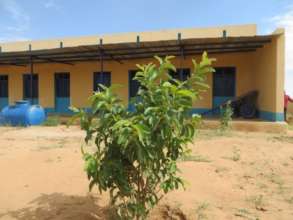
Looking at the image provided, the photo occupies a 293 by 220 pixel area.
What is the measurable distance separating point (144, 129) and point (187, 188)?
2.15 m

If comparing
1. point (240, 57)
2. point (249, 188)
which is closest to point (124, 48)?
point (240, 57)

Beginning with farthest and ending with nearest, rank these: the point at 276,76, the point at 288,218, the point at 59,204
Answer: the point at 276,76, the point at 59,204, the point at 288,218

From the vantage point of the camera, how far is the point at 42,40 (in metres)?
18.0

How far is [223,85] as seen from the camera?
14258 millimetres

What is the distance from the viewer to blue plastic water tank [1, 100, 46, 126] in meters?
12.8

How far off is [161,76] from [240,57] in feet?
38.7

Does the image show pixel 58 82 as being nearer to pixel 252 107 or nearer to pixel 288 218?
pixel 252 107

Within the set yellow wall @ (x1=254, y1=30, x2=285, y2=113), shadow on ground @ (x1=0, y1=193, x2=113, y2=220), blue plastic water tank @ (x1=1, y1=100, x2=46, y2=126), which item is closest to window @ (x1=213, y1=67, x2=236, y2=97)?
yellow wall @ (x1=254, y1=30, x2=285, y2=113)

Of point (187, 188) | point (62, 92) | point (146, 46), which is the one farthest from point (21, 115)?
point (187, 188)

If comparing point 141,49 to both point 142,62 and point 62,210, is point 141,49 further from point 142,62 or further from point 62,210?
point 62,210

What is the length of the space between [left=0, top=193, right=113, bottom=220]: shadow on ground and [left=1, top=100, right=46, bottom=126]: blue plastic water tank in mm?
9403

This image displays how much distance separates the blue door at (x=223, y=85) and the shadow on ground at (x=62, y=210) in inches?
437

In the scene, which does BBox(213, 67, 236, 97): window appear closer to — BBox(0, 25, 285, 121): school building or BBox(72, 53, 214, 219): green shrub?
BBox(0, 25, 285, 121): school building

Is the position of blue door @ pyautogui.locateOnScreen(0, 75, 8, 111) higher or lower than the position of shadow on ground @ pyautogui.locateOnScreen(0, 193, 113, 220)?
higher
